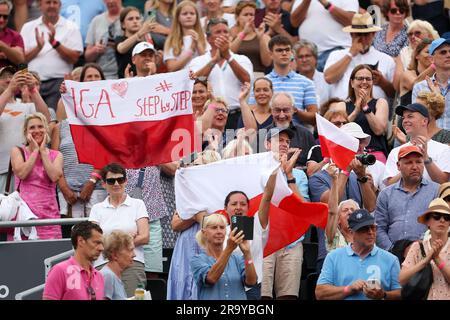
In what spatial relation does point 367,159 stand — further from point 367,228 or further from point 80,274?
point 80,274

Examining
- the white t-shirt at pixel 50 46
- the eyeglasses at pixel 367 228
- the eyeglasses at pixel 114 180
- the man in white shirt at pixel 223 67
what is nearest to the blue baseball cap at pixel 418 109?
the eyeglasses at pixel 367 228

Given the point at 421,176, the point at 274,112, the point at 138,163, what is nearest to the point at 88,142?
the point at 138,163

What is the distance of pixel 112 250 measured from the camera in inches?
563

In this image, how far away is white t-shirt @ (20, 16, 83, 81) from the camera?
2102cm

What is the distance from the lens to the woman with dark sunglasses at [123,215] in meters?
16.2

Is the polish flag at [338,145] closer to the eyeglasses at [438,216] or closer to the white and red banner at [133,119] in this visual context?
the white and red banner at [133,119]

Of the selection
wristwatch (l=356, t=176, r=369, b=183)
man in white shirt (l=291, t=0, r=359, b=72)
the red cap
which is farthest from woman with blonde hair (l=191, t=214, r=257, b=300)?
man in white shirt (l=291, t=0, r=359, b=72)

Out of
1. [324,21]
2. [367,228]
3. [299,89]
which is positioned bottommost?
[367,228]

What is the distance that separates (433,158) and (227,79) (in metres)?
3.86

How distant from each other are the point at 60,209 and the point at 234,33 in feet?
13.8

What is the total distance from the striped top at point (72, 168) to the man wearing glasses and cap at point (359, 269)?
4.15m

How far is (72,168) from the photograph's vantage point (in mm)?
18250

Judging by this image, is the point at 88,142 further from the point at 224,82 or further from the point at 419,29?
the point at 419,29

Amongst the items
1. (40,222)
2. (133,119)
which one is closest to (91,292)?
(40,222)
